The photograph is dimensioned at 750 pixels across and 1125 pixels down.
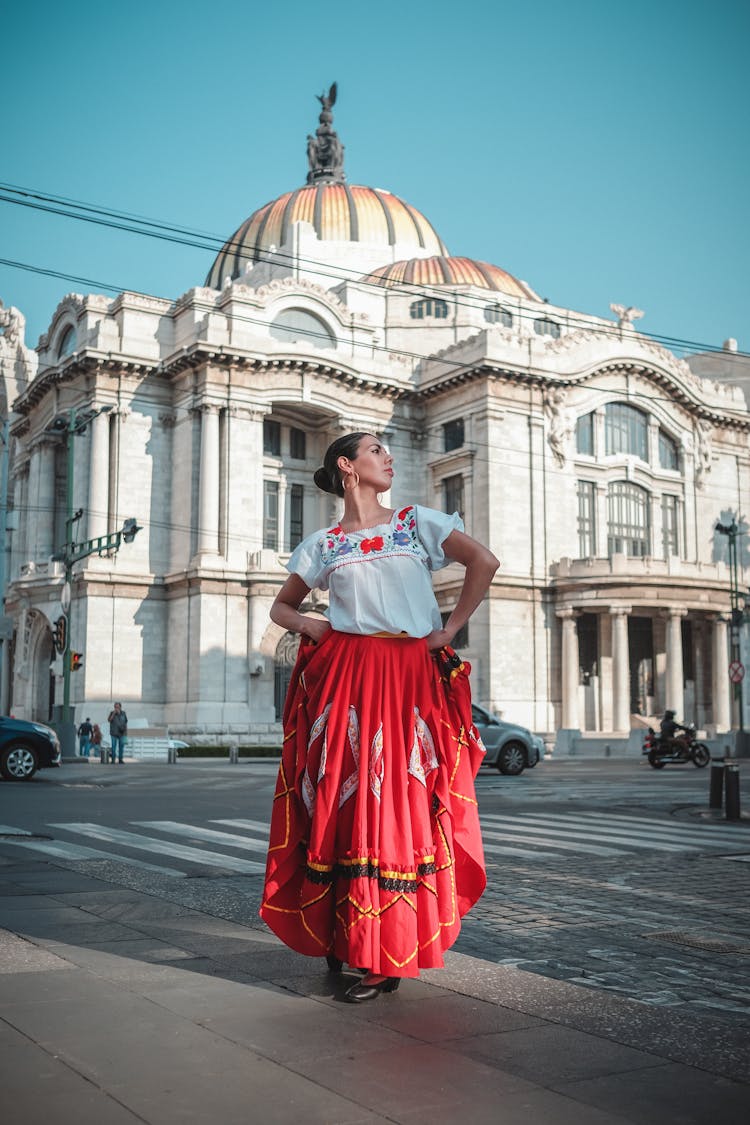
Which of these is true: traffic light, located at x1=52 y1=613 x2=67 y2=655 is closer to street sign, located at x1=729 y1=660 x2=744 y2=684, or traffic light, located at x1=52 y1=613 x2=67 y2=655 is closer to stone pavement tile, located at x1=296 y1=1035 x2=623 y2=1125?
street sign, located at x1=729 y1=660 x2=744 y2=684

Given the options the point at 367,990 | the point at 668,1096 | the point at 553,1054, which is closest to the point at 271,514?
the point at 367,990

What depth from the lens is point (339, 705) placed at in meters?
4.91

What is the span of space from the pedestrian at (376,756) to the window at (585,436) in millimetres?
43525

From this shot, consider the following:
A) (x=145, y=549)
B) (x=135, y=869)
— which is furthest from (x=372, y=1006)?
(x=145, y=549)

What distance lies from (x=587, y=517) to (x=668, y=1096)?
45.2 m

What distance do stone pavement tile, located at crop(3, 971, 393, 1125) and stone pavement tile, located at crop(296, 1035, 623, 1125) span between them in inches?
3.6

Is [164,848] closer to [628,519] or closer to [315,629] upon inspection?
[315,629]

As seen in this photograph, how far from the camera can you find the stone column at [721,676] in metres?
46.3

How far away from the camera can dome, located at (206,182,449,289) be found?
200ft

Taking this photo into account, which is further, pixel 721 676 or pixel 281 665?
pixel 721 676

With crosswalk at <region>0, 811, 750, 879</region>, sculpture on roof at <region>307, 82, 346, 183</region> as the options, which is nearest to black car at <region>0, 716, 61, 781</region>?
crosswalk at <region>0, 811, 750, 879</region>

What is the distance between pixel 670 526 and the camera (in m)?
50.8

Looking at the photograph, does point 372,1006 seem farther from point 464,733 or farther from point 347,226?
point 347,226

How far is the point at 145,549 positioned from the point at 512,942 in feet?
128
